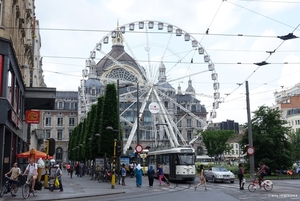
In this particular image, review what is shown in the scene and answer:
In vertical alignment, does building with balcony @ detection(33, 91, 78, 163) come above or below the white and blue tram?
above

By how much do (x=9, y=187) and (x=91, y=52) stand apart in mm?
39726

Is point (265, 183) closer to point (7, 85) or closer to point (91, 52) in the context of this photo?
point (7, 85)

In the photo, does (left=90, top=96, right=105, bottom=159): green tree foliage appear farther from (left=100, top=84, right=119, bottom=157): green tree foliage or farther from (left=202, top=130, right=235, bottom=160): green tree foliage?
(left=202, top=130, right=235, bottom=160): green tree foliage

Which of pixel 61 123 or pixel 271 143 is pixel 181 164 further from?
pixel 61 123

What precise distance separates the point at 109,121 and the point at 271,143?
16.6 m

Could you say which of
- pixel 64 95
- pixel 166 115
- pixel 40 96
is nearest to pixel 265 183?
pixel 40 96

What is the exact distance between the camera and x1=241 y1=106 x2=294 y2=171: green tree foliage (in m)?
40.2

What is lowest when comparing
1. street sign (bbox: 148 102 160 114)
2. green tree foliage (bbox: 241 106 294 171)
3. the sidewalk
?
the sidewalk

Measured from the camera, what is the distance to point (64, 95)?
127500 mm

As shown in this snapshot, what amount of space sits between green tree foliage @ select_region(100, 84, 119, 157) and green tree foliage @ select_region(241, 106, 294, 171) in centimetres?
1401

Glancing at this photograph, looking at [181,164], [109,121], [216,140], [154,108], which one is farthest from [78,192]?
[216,140]

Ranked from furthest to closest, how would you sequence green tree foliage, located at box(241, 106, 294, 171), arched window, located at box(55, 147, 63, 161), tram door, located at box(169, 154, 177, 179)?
arched window, located at box(55, 147, 63, 161) → green tree foliage, located at box(241, 106, 294, 171) → tram door, located at box(169, 154, 177, 179)

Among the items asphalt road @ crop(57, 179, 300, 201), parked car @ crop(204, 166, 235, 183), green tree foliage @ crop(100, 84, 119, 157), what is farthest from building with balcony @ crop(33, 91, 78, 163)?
asphalt road @ crop(57, 179, 300, 201)

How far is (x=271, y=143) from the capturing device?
130 feet
